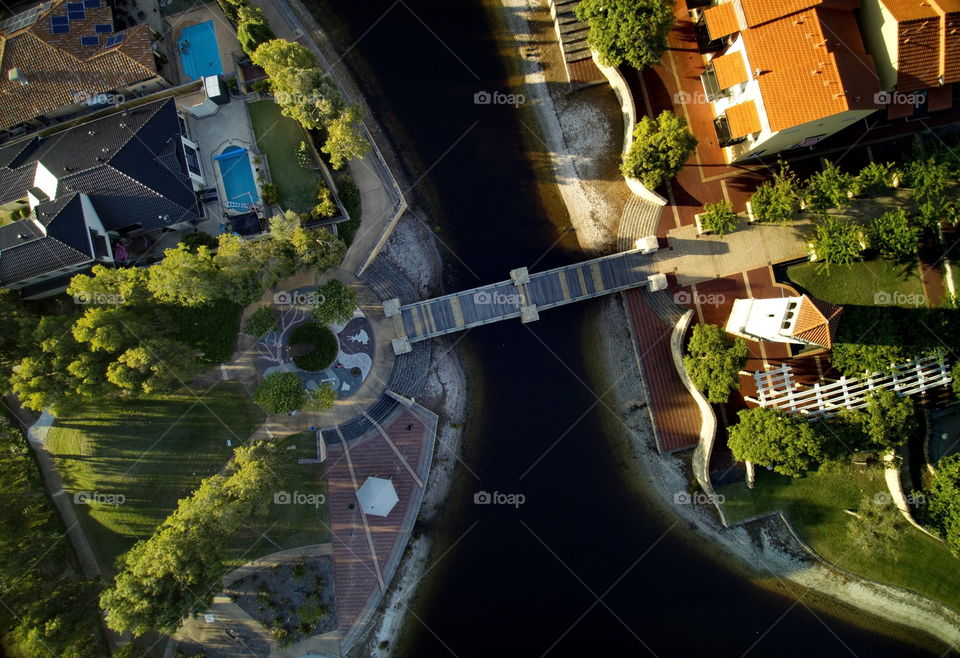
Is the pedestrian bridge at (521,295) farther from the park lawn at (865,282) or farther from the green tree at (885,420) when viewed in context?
the green tree at (885,420)

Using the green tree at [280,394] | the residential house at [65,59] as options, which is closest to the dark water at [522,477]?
the green tree at [280,394]

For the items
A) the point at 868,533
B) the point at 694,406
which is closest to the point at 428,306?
the point at 694,406

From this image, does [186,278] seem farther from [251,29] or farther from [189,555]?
[251,29]

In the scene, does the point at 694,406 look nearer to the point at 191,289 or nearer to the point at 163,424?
the point at 191,289

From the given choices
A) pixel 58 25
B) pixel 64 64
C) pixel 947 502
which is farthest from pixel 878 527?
pixel 58 25

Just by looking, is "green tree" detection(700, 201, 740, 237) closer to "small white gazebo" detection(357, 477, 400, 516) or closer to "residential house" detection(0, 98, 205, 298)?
"small white gazebo" detection(357, 477, 400, 516)

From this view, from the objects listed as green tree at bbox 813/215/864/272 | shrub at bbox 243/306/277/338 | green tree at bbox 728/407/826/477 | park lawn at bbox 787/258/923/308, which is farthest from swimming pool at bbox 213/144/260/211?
park lawn at bbox 787/258/923/308
